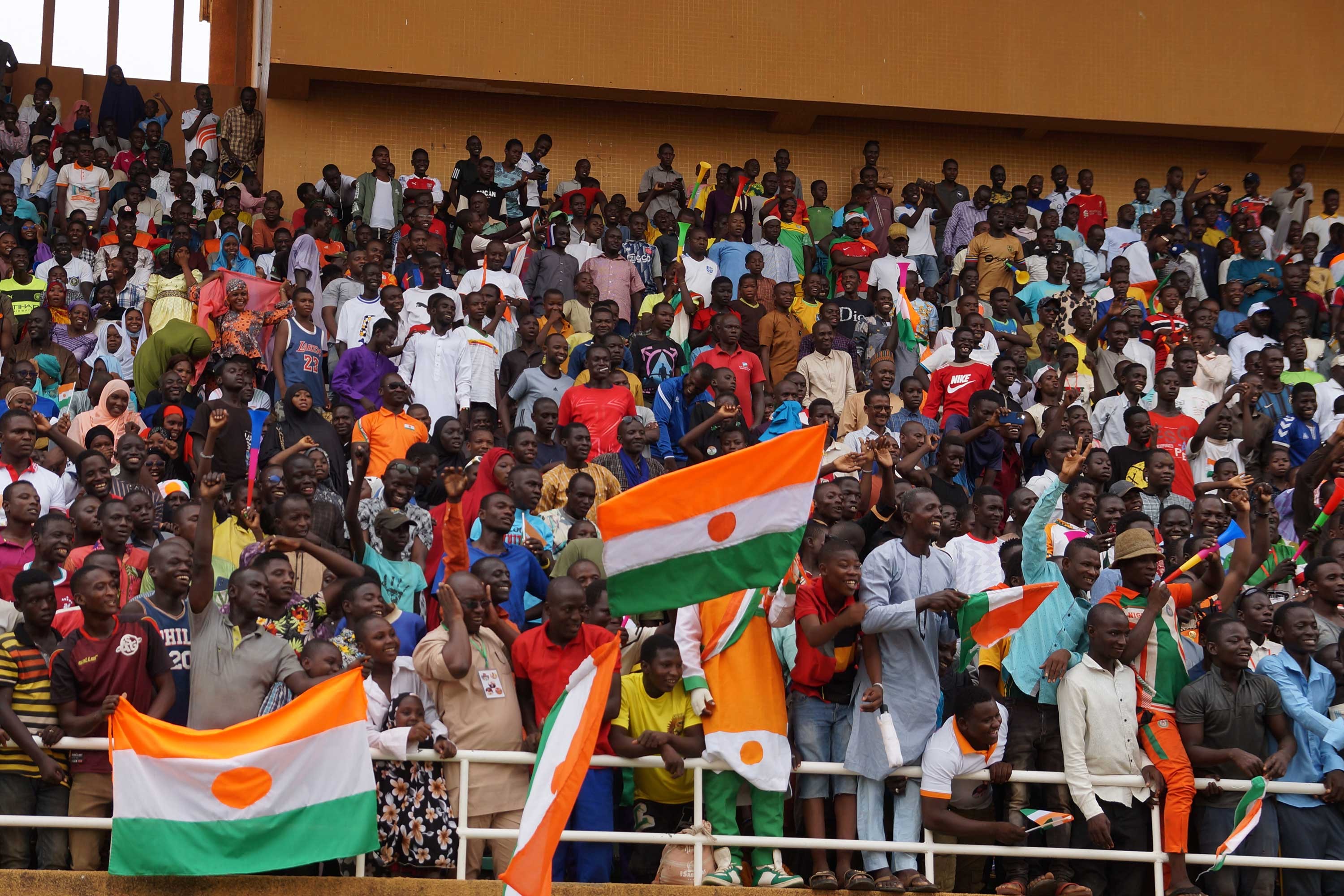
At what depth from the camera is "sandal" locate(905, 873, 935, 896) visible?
7227 mm

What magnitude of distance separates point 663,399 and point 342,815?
6.07m

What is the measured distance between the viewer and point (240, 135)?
1814cm

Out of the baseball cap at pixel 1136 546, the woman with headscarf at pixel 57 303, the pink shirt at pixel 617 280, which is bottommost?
the baseball cap at pixel 1136 546

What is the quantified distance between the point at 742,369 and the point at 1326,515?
469cm

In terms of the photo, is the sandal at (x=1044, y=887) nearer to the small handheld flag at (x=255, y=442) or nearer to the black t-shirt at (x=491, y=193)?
the small handheld flag at (x=255, y=442)

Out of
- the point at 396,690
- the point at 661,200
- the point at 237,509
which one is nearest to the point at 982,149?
the point at 661,200

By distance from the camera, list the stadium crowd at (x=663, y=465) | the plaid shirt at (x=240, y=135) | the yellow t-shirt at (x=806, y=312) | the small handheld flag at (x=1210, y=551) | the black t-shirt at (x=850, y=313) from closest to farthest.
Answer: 1. the stadium crowd at (x=663, y=465)
2. the small handheld flag at (x=1210, y=551)
3. the black t-shirt at (x=850, y=313)
4. the yellow t-shirt at (x=806, y=312)
5. the plaid shirt at (x=240, y=135)

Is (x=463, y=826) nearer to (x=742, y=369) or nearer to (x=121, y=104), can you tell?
(x=742, y=369)

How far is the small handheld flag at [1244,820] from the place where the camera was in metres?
7.30

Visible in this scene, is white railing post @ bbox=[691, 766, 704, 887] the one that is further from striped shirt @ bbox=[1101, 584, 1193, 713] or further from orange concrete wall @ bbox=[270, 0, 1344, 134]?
orange concrete wall @ bbox=[270, 0, 1344, 134]

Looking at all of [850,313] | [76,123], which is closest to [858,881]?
[850,313]

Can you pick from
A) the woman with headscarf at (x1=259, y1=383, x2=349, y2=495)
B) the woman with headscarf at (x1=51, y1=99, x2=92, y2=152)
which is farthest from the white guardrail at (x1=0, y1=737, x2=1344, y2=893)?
the woman with headscarf at (x1=51, y1=99, x2=92, y2=152)

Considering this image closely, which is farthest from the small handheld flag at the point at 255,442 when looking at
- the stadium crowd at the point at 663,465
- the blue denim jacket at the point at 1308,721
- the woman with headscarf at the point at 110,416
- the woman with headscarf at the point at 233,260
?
the blue denim jacket at the point at 1308,721

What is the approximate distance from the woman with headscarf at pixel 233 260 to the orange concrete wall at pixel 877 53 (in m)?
2.95
